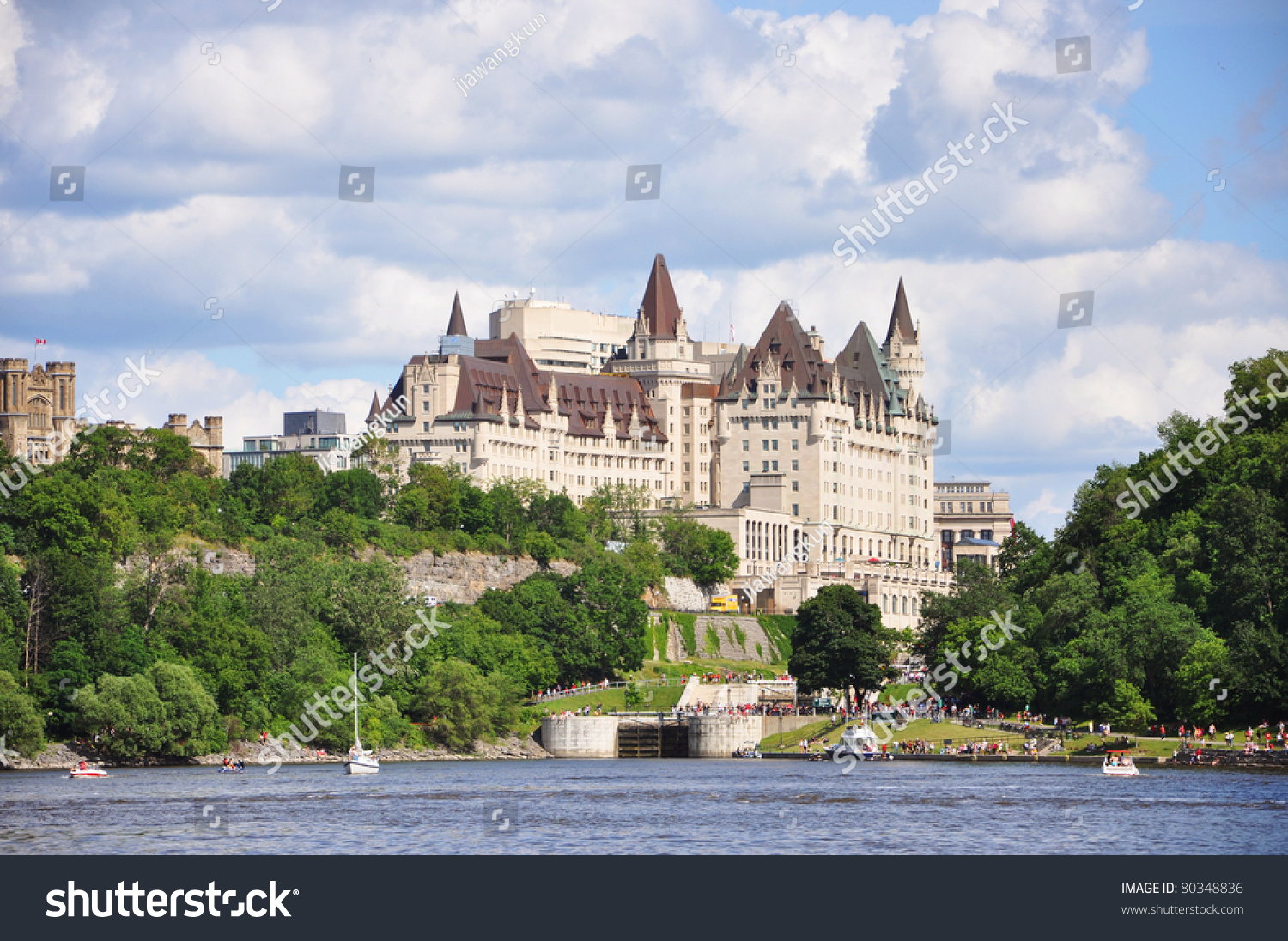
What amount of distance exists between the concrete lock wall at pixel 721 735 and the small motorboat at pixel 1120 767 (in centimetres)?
4118

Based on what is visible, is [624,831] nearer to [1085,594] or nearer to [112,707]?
[112,707]

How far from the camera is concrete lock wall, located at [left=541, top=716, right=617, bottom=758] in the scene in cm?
13725

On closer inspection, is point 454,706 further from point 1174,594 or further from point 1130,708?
point 1174,594

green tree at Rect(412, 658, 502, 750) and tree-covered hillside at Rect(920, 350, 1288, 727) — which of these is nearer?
tree-covered hillside at Rect(920, 350, 1288, 727)

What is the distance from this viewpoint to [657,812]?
81000 millimetres

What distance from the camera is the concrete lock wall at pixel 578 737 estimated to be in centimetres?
13725

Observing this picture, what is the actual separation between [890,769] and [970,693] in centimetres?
2509

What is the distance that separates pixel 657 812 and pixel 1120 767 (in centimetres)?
2587

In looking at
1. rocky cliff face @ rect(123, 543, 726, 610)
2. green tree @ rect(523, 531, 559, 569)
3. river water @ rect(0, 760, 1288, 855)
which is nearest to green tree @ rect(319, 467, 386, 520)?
rocky cliff face @ rect(123, 543, 726, 610)

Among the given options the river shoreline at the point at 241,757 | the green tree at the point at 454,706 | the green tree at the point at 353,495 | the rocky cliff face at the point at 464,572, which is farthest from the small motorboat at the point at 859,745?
the green tree at the point at 353,495

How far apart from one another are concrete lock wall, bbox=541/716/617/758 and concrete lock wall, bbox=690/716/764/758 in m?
6.25

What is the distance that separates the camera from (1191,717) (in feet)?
341

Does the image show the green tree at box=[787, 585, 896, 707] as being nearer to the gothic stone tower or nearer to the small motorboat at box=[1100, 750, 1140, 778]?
the small motorboat at box=[1100, 750, 1140, 778]
